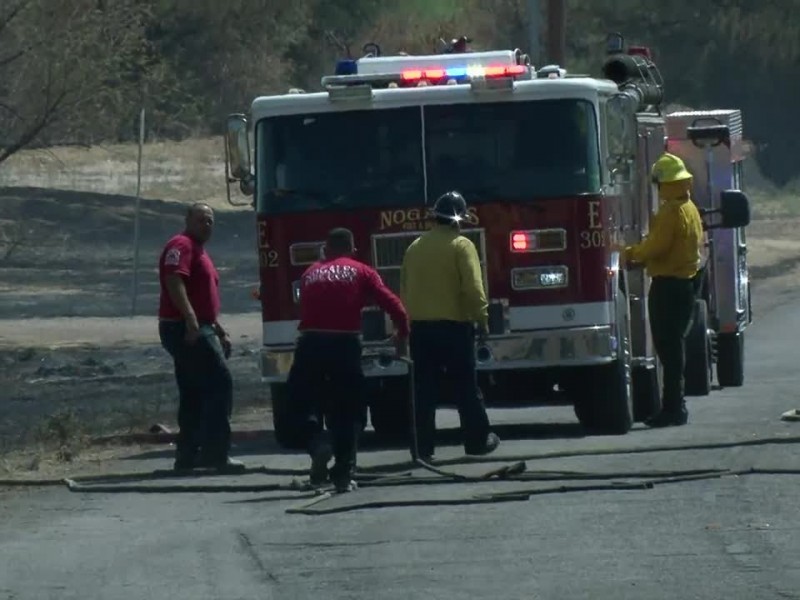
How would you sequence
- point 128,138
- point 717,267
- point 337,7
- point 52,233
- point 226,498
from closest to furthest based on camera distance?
1. point 226,498
2. point 717,267
3. point 52,233
4. point 337,7
5. point 128,138

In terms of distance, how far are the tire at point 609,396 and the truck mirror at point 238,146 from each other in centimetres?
296

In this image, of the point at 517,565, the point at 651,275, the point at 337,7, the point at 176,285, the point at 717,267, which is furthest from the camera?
the point at 337,7

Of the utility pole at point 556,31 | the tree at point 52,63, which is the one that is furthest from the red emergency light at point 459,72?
the utility pole at point 556,31

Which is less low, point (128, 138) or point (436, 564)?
point (128, 138)

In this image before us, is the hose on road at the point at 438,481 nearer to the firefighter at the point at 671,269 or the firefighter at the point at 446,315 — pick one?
the firefighter at the point at 446,315

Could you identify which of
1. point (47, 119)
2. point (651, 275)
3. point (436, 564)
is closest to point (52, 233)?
point (47, 119)

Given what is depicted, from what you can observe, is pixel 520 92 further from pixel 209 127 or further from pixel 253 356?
pixel 209 127

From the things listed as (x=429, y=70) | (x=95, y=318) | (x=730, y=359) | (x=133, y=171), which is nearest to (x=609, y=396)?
(x=429, y=70)

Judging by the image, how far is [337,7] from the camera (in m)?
49.9

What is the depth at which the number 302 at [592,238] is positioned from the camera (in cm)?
1570

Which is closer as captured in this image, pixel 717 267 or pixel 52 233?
pixel 717 267

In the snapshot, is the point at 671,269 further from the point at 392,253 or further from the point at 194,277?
the point at 194,277

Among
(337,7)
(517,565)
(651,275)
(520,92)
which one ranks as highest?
(337,7)

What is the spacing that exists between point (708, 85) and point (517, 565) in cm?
4716
